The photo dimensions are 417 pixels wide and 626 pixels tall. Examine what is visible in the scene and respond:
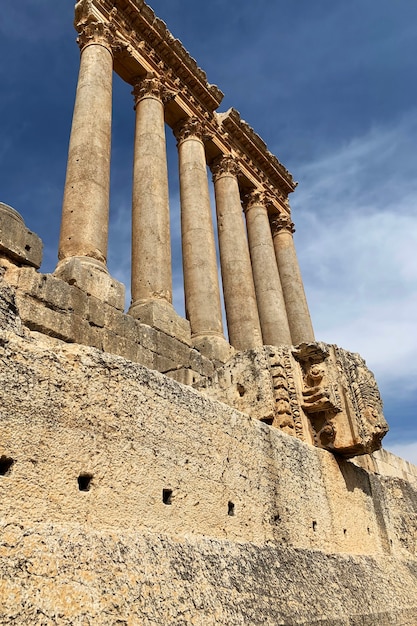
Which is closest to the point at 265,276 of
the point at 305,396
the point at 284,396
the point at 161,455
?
the point at 305,396

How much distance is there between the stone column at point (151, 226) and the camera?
1055cm

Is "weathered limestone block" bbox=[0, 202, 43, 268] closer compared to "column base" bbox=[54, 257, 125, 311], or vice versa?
"weathered limestone block" bbox=[0, 202, 43, 268]

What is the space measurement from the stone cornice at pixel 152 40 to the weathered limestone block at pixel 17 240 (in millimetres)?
8038

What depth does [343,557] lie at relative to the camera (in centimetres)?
449

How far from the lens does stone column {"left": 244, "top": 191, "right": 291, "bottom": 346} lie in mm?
16500

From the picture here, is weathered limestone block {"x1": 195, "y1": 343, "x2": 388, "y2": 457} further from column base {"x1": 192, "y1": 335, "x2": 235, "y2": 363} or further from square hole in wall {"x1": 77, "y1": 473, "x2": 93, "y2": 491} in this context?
column base {"x1": 192, "y1": 335, "x2": 235, "y2": 363}

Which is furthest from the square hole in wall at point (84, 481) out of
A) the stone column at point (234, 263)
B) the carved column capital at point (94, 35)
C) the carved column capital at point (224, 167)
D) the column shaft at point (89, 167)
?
the carved column capital at point (224, 167)

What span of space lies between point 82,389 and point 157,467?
0.71 m

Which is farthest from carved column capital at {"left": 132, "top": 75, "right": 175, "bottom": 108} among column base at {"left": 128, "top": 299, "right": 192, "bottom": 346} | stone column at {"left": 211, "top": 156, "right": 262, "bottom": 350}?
column base at {"left": 128, "top": 299, "right": 192, "bottom": 346}

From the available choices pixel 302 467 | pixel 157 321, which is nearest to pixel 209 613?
pixel 302 467

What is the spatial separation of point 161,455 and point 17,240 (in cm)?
540

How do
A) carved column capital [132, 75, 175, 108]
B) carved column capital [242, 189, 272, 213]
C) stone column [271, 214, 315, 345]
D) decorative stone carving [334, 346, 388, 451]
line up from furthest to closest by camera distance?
carved column capital [242, 189, 272, 213] < stone column [271, 214, 315, 345] < carved column capital [132, 75, 175, 108] < decorative stone carving [334, 346, 388, 451]

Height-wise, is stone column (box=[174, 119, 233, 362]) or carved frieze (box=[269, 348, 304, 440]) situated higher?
stone column (box=[174, 119, 233, 362])

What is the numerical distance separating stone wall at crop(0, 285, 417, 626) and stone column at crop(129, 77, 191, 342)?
635 cm
